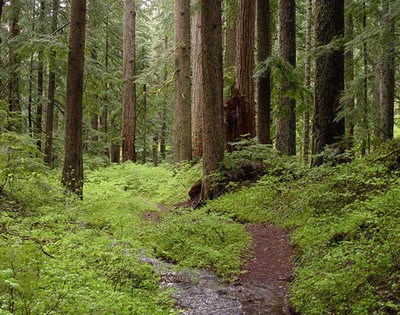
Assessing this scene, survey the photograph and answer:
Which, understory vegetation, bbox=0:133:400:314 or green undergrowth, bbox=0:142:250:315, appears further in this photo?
understory vegetation, bbox=0:133:400:314

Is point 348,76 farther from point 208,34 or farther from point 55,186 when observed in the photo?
point 55,186

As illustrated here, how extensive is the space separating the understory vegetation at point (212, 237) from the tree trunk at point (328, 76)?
100 cm

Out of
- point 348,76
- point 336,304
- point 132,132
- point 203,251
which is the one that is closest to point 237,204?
point 203,251

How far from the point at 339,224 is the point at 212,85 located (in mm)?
5684

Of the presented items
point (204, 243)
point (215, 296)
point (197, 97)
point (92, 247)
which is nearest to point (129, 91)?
point (197, 97)

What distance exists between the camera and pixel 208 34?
10.8 meters

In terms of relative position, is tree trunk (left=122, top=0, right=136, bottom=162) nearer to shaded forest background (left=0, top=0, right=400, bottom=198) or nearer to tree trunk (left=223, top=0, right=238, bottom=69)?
shaded forest background (left=0, top=0, right=400, bottom=198)

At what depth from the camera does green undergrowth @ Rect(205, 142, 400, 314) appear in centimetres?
436

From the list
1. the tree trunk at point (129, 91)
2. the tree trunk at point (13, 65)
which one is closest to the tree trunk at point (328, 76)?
the tree trunk at point (13, 65)

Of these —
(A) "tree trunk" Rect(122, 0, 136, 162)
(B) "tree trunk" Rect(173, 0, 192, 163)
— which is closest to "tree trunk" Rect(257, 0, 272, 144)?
(B) "tree trunk" Rect(173, 0, 192, 163)

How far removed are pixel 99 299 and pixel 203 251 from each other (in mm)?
2981

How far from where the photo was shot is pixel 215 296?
17.5 ft

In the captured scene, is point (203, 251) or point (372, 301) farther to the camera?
point (203, 251)

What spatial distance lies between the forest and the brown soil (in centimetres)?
3
